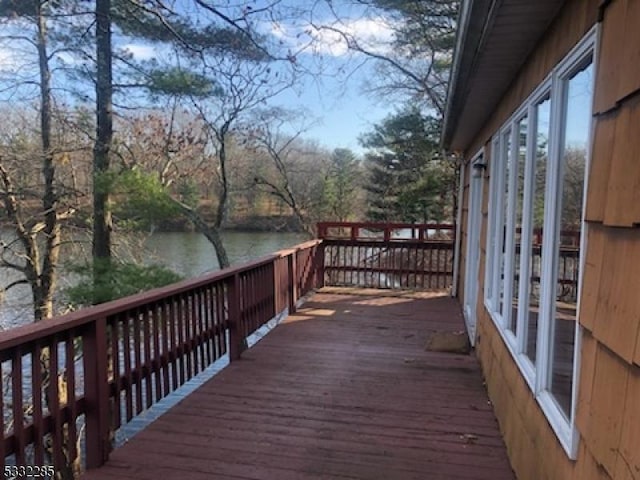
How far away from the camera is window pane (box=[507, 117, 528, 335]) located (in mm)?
2807

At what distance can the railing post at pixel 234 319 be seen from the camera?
421 centimetres

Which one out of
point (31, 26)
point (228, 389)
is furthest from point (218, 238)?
point (228, 389)

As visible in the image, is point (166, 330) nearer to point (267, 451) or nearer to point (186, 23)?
point (267, 451)

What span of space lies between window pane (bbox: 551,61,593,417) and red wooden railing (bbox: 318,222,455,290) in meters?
6.13

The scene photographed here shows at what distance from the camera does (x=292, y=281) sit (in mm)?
6332

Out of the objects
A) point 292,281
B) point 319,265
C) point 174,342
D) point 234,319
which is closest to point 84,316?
point 174,342

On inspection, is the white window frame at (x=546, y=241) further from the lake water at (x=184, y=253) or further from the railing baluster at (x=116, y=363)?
the lake water at (x=184, y=253)

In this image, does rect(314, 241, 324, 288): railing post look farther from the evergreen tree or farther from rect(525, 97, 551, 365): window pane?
the evergreen tree

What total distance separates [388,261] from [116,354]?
20.1 feet

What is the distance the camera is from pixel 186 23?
399 inches

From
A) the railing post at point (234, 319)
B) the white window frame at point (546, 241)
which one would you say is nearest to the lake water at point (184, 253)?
the railing post at point (234, 319)

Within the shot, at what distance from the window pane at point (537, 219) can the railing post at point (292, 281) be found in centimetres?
389

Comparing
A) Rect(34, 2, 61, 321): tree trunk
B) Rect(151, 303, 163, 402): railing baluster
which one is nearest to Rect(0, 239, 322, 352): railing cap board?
Rect(151, 303, 163, 402): railing baluster

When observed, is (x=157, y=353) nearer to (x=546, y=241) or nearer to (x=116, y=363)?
(x=116, y=363)
